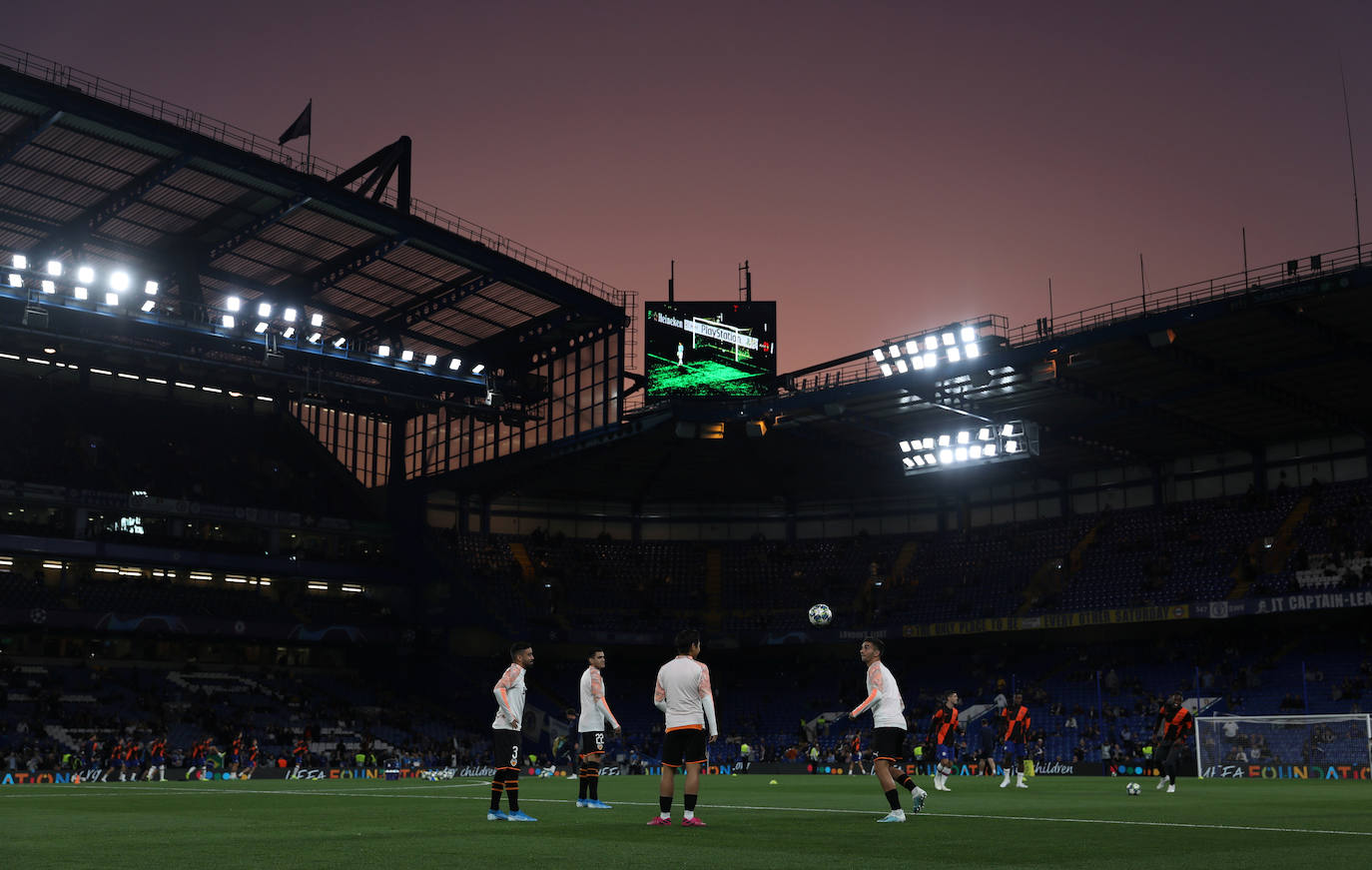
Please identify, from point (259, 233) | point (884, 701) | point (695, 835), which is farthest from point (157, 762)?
point (695, 835)

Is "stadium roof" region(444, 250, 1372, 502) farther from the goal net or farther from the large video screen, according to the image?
the goal net

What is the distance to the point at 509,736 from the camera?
1675 centimetres

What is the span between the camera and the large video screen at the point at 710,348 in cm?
6147

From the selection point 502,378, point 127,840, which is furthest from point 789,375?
point 127,840

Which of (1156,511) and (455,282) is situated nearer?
(455,282)

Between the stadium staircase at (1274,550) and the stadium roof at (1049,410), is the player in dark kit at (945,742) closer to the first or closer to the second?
the stadium roof at (1049,410)

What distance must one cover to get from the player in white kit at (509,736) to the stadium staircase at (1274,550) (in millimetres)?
47068

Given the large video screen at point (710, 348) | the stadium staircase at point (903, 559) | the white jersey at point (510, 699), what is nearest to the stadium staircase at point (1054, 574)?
the stadium staircase at point (903, 559)

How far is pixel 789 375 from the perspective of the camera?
61.3 meters

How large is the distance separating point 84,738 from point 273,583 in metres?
17.6

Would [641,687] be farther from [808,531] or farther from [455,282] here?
[455,282]

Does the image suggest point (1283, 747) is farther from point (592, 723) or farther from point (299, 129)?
point (299, 129)

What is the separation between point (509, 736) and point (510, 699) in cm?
52

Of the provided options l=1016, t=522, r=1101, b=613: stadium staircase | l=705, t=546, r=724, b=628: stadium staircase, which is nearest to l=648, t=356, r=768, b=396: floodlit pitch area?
l=705, t=546, r=724, b=628: stadium staircase
